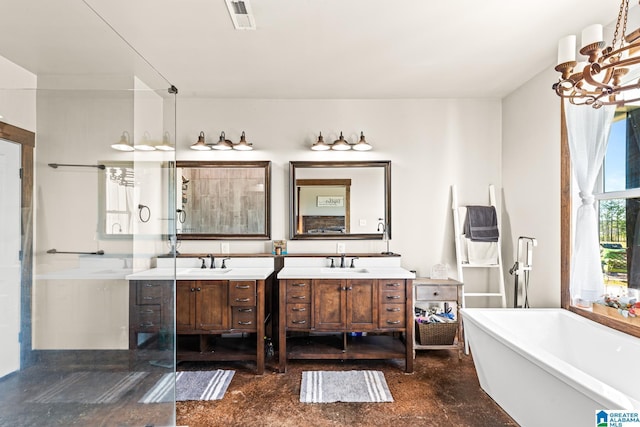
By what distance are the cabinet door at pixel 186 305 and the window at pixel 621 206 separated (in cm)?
310

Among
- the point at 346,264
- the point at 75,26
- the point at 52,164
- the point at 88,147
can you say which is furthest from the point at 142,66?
the point at 346,264

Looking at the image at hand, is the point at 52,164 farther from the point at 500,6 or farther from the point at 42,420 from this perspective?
the point at 500,6

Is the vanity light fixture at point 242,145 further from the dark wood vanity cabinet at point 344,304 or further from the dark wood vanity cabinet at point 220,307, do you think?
the dark wood vanity cabinet at point 344,304

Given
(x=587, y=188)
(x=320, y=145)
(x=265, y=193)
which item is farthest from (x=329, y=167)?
(x=587, y=188)

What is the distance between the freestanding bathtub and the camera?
1.49 metres

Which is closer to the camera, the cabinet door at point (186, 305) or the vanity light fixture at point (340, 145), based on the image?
the cabinet door at point (186, 305)

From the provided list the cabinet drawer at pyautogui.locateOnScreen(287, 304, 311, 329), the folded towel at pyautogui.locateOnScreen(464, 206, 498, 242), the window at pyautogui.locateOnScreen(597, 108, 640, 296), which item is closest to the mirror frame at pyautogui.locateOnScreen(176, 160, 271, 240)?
the cabinet drawer at pyautogui.locateOnScreen(287, 304, 311, 329)

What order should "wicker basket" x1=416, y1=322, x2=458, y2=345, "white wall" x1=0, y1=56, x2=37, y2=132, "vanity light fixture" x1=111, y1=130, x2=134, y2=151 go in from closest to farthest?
"white wall" x1=0, y1=56, x2=37, y2=132 < "vanity light fixture" x1=111, y1=130, x2=134, y2=151 < "wicker basket" x1=416, y1=322, x2=458, y2=345

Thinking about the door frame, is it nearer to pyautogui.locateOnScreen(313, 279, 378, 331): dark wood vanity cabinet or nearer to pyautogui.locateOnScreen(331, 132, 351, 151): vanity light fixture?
pyautogui.locateOnScreen(313, 279, 378, 331): dark wood vanity cabinet

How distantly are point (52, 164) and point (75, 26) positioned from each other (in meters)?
1.23

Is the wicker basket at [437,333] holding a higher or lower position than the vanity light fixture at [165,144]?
lower

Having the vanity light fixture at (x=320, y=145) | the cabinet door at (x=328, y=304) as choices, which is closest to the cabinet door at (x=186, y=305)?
the cabinet door at (x=328, y=304)

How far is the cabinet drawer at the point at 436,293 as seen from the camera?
125 inches

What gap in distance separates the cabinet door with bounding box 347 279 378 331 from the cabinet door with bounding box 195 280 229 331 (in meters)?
1.04
